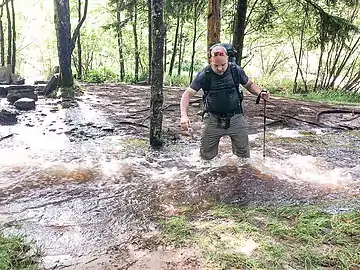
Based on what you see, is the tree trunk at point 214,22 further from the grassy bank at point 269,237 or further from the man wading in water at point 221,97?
the grassy bank at point 269,237

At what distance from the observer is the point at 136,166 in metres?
6.61

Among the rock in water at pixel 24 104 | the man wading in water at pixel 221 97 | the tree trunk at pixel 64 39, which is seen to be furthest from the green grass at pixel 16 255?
the tree trunk at pixel 64 39

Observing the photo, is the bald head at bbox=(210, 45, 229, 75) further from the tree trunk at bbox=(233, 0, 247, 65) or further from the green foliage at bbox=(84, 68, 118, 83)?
the green foliage at bbox=(84, 68, 118, 83)

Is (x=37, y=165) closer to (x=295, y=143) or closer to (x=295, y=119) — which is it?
(x=295, y=143)

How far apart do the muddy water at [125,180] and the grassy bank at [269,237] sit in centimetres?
43

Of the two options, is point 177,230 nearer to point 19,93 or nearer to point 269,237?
point 269,237

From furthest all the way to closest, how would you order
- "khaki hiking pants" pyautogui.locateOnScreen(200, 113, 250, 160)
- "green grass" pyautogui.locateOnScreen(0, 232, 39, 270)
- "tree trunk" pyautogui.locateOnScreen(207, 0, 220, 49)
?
"tree trunk" pyautogui.locateOnScreen(207, 0, 220, 49) → "khaki hiking pants" pyautogui.locateOnScreen(200, 113, 250, 160) → "green grass" pyautogui.locateOnScreen(0, 232, 39, 270)

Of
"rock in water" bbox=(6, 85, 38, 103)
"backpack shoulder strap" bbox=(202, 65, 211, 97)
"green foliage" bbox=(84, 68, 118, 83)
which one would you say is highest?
"backpack shoulder strap" bbox=(202, 65, 211, 97)

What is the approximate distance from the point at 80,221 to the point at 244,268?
2.08 metres

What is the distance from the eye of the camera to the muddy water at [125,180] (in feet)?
13.8

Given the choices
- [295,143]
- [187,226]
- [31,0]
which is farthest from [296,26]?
[31,0]

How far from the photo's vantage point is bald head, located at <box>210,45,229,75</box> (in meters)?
5.27

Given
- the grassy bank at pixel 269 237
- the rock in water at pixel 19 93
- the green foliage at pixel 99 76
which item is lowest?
the grassy bank at pixel 269 237

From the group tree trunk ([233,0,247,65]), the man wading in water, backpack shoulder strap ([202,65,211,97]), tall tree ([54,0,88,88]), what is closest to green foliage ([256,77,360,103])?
tree trunk ([233,0,247,65])
